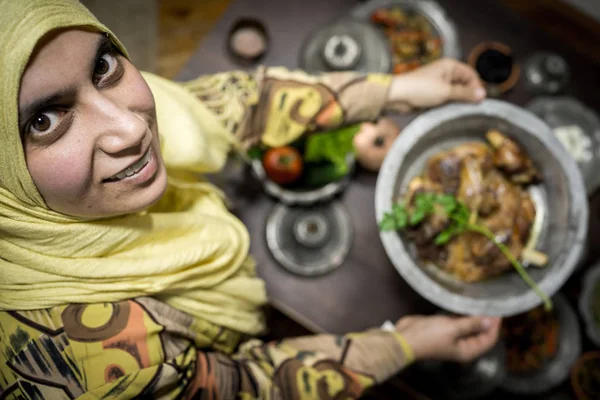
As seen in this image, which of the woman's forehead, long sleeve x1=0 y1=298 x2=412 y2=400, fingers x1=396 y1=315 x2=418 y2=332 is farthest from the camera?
fingers x1=396 y1=315 x2=418 y2=332

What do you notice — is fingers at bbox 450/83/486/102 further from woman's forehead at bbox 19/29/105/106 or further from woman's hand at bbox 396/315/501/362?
woman's forehead at bbox 19/29/105/106

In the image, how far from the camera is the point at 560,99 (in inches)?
61.4

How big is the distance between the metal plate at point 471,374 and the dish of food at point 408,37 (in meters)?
1.05

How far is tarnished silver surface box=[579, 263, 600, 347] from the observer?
4.94ft

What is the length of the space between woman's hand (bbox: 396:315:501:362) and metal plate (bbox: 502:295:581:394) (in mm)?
438

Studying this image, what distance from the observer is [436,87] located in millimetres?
1203

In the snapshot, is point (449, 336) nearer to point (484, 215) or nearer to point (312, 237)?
point (484, 215)

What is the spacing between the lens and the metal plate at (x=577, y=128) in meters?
1.49

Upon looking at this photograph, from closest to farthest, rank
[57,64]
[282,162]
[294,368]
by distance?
[57,64] → [294,368] → [282,162]

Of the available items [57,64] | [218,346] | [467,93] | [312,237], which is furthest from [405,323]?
[57,64]

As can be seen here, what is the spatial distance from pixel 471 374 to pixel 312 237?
720 millimetres

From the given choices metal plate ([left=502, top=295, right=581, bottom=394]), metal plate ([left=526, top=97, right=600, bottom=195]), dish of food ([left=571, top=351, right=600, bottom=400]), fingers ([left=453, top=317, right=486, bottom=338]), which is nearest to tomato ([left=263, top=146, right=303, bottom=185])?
fingers ([left=453, top=317, right=486, bottom=338])

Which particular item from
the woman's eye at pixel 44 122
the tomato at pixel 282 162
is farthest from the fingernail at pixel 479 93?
Answer: the woman's eye at pixel 44 122

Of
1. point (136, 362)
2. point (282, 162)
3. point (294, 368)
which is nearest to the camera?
point (136, 362)
